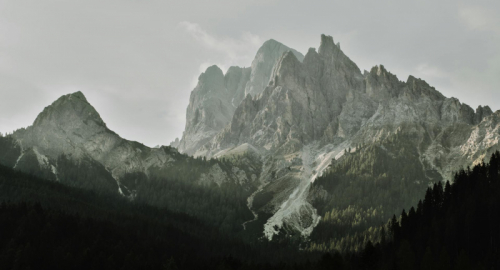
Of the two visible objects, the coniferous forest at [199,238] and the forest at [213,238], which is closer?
the coniferous forest at [199,238]

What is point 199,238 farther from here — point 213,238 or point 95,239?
point 95,239

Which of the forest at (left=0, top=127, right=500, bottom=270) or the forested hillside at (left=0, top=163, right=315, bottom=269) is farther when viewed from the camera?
the forested hillside at (left=0, top=163, right=315, bottom=269)

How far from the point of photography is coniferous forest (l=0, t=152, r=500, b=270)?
358 ft

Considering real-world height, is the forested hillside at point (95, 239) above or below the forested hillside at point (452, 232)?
below

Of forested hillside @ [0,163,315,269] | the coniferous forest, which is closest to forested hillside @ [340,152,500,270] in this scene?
the coniferous forest

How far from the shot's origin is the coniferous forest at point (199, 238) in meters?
109

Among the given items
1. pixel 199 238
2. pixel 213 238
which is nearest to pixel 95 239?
pixel 199 238

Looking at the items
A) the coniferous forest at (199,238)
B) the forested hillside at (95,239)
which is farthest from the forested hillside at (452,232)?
the forested hillside at (95,239)

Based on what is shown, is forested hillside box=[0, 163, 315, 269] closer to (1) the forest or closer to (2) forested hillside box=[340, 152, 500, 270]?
(1) the forest

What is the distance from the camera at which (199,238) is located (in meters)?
180

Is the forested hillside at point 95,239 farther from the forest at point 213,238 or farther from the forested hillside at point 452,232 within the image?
the forested hillside at point 452,232

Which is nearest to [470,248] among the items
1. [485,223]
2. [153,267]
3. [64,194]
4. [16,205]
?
[485,223]

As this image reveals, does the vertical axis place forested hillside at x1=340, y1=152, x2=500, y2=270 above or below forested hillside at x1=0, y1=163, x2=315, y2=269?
above

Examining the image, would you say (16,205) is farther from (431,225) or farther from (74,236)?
(431,225)
